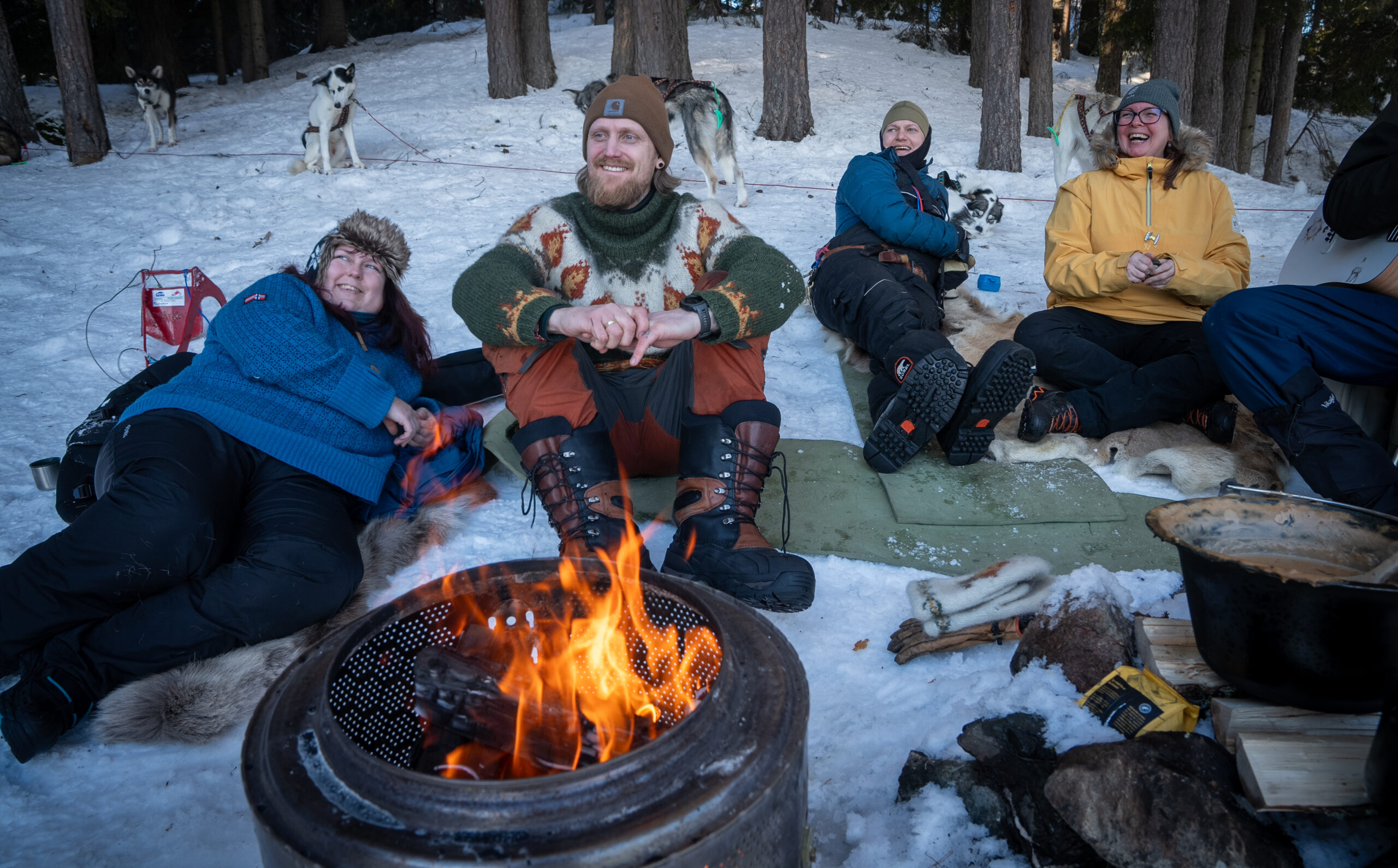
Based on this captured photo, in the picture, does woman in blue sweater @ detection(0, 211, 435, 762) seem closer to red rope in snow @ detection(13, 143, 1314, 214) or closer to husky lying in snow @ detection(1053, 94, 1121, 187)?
husky lying in snow @ detection(1053, 94, 1121, 187)

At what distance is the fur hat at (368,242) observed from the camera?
260cm

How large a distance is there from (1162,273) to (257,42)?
1466cm

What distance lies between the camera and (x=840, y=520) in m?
2.73

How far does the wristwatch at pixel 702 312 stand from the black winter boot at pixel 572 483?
45cm

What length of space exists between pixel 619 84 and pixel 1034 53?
9003 millimetres

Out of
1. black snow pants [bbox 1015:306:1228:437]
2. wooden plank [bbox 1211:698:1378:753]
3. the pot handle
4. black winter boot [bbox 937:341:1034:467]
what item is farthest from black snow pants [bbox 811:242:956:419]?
wooden plank [bbox 1211:698:1378:753]

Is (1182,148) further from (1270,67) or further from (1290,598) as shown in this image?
(1270,67)

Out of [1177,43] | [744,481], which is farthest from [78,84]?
[1177,43]

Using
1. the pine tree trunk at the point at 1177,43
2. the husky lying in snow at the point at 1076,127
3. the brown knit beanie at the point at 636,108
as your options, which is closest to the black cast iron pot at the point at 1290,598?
the brown knit beanie at the point at 636,108

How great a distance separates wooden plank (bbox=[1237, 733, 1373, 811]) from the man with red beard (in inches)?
40.2

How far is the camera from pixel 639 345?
2.02 meters

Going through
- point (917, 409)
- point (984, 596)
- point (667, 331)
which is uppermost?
point (667, 331)

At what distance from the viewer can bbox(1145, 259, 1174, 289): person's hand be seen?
317cm

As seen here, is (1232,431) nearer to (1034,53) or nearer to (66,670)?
(66,670)
